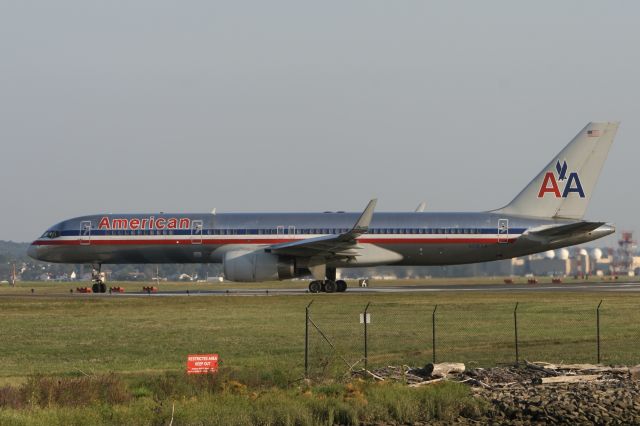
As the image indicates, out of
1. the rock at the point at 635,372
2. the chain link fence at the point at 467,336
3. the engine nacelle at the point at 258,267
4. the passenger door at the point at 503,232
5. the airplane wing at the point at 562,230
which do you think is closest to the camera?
the rock at the point at 635,372

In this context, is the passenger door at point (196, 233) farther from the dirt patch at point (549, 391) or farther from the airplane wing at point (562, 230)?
the dirt patch at point (549, 391)

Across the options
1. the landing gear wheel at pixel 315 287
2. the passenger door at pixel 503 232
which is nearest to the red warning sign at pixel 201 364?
the landing gear wheel at pixel 315 287

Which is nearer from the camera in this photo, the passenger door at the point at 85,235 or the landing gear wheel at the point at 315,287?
the landing gear wheel at the point at 315,287

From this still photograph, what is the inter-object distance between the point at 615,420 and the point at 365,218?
110 ft

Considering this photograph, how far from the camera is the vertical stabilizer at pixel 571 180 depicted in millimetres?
60219

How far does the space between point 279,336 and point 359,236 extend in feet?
71.4

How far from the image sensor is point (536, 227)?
59062 mm

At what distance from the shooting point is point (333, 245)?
56.3 m

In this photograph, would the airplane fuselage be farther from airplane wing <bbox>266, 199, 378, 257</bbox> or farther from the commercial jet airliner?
airplane wing <bbox>266, 199, 378, 257</bbox>

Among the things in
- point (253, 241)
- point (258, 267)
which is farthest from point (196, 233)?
point (258, 267)

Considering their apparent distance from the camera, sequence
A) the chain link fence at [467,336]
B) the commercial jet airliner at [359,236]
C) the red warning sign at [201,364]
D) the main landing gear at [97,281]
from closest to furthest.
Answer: the red warning sign at [201,364] < the chain link fence at [467,336] < the commercial jet airliner at [359,236] < the main landing gear at [97,281]

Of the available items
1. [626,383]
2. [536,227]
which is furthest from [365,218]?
[626,383]

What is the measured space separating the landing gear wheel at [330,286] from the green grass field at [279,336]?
4.07 meters

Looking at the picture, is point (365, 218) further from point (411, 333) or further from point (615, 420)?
point (615, 420)
